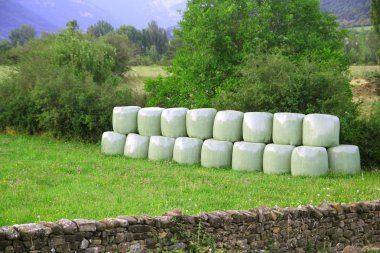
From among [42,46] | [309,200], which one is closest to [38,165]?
[309,200]

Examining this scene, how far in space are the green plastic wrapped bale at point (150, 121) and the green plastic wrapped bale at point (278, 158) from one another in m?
4.01

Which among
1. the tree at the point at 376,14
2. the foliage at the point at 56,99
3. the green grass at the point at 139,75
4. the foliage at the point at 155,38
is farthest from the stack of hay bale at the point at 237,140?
the foliage at the point at 155,38

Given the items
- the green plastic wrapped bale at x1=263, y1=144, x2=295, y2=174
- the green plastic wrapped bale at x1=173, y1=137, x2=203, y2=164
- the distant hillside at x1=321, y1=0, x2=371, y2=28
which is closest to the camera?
the green plastic wrapped bale at x1=263, y1=144, x2=295, y2=174

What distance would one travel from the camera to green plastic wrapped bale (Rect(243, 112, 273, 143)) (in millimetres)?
15812

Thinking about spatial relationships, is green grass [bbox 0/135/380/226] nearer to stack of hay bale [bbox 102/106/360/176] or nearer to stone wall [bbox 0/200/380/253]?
stack of hay bale [bbox 102/106/360/176]

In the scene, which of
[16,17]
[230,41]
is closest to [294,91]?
[230,41]

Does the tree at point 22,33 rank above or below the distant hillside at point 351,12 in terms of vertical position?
below

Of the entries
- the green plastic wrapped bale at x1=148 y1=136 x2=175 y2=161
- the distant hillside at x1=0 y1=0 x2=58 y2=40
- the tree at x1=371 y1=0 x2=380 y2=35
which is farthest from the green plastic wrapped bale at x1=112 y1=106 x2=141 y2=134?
the distant hillside at x1=0 y1=0 x2=58 y2=40

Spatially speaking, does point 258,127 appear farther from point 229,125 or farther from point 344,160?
point 344,160

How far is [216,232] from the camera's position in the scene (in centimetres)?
851

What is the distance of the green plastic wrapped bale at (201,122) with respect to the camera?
16797mm

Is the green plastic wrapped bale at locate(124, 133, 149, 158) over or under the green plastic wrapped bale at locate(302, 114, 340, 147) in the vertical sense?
under

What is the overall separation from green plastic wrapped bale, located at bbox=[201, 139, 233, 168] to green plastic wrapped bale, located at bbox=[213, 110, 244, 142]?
0.20 metres

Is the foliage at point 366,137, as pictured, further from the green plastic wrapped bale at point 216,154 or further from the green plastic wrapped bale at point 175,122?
the green plastic wrapped bale at point 175,122
